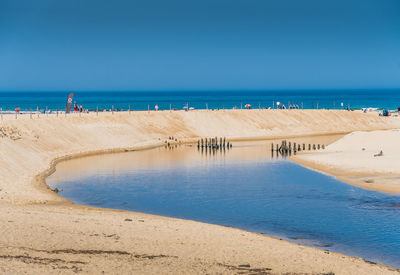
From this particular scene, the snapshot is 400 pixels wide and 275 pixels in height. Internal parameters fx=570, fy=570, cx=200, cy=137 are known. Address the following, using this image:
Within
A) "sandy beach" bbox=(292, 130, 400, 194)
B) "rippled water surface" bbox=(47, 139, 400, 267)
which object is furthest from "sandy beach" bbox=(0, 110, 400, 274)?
"rippled water surface" bbox=(47, 139, 400, 267)

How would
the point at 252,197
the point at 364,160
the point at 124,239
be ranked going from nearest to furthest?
the point at 124,239 → the point at 252,197 → the point at 364,160

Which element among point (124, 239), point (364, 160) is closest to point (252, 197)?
point (124, 239)

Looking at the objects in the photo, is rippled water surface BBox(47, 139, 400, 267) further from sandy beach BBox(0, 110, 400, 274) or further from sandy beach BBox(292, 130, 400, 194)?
sandy beach BBox(0, 110, 400, 274)

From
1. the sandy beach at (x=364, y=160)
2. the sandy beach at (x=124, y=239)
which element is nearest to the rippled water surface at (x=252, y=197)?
the sandy beach at (x=364, y=160)

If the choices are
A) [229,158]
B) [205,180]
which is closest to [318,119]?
[229,158]

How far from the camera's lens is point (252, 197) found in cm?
3450

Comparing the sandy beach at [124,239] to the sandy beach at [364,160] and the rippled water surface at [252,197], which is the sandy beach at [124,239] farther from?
the rippled water surface at [252,197]

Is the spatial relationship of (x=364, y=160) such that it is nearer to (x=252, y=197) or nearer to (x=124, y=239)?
(x=252, y=197)

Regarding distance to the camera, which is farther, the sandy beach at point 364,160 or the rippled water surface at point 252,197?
the sandy beach at point 364,160

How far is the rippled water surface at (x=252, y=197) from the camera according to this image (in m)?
25.5

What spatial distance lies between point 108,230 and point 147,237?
188 cm

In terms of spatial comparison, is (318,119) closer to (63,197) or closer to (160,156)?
(160,156)

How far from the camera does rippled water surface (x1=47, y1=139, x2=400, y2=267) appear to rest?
25453 millimetres

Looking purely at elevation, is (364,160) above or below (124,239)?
above
